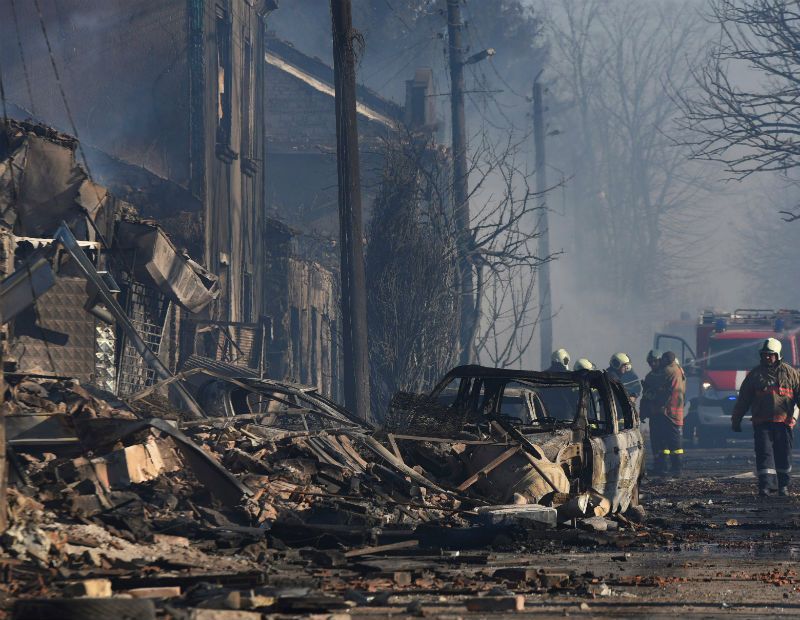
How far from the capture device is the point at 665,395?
19.9 meters

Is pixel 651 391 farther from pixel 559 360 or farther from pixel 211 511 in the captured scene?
pixel 211 511

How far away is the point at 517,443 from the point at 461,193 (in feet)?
52.2

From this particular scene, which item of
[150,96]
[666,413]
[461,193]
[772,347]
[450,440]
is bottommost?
[450,440]

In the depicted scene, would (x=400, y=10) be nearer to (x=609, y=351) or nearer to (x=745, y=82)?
(x=609, y=351)

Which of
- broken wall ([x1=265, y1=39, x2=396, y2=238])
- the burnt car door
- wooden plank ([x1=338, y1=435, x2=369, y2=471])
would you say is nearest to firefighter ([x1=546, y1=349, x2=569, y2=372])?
the burnt car door

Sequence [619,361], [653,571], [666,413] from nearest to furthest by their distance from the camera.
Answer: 1. [653,571]
2. [666,413]
3. [619,361]

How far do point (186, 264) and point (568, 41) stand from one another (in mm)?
59763

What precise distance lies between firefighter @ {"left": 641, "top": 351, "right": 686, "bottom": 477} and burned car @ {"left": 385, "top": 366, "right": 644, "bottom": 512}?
671 centimetres

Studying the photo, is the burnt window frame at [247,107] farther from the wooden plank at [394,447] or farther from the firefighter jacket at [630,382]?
the wooden plank at [394,447]

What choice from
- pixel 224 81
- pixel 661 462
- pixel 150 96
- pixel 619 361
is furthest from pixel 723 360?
pixel 150 96

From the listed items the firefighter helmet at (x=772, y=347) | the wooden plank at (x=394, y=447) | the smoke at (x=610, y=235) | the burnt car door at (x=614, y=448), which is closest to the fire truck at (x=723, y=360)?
the firefighter helmet at (x=772, y=347)

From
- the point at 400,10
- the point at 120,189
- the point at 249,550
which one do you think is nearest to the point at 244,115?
the point at 120,189

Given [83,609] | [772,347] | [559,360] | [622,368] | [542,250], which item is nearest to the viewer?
[83,609]

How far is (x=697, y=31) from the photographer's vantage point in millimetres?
79000
